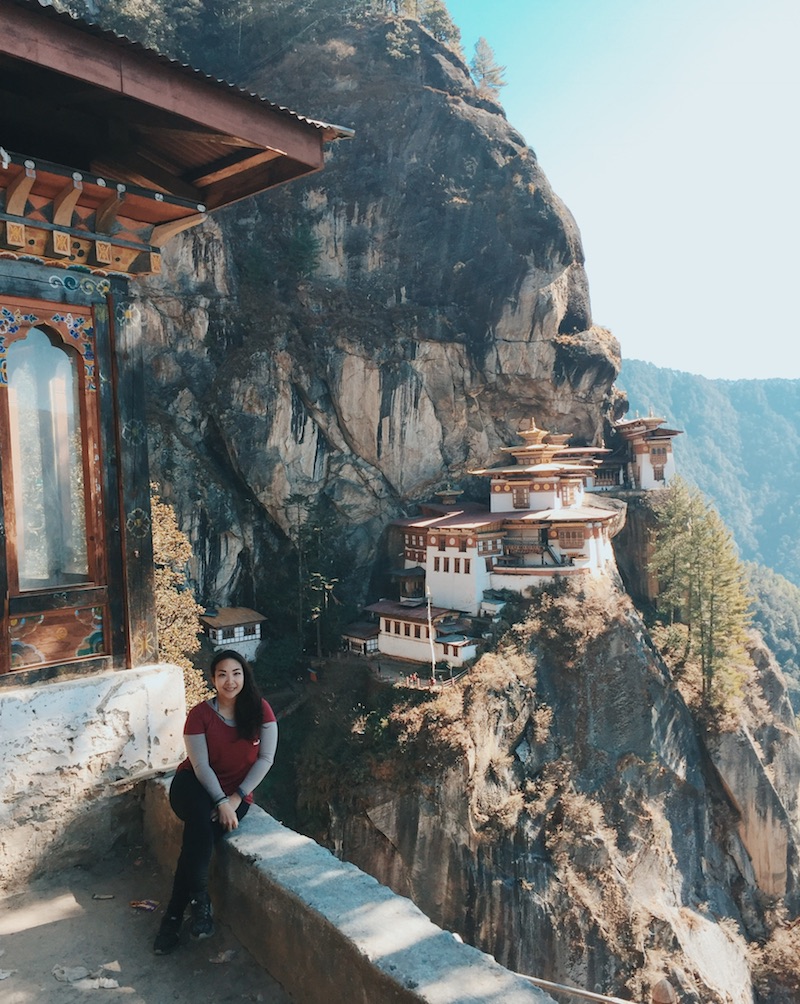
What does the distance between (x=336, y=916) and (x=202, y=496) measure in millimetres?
22342

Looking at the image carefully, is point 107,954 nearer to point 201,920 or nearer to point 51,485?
point 201,920

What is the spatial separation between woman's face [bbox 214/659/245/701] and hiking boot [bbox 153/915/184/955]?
3.08ft

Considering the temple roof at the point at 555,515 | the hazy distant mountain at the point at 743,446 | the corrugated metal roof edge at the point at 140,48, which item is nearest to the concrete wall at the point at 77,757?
the corrugated metal roof edge at the point at 140,48

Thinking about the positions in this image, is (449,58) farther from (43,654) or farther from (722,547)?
(43,654)

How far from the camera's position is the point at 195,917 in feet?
10.2

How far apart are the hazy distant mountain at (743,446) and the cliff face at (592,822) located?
104 m

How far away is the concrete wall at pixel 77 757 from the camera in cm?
361

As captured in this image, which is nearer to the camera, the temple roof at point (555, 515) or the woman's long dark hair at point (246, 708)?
the woman's long dark hair at point (246, 708)

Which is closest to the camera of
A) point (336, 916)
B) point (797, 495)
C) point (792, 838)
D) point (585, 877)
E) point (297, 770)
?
point (336, 916)

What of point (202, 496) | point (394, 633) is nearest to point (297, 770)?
point (394, 633)

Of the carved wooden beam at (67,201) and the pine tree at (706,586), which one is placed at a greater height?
the carved wooden beam at (67,201)

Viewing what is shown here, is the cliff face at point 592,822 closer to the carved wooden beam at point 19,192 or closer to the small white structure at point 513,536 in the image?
the small white structure at point 513,536

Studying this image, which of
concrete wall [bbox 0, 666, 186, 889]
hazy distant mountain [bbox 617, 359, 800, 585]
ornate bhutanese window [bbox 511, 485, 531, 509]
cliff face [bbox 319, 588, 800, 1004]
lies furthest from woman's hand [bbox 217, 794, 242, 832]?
hazy distant mountain [bbox 617, 359, 800, 585]

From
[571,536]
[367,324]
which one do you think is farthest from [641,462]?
[367,324]
